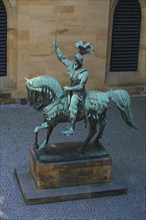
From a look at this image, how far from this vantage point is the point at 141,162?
47.4ft

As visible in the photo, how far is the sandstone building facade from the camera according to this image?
17.0 m

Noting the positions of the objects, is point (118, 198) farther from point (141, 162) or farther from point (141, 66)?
point (141, 66)

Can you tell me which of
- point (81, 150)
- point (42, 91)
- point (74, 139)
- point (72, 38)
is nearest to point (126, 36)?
point (72, 38)

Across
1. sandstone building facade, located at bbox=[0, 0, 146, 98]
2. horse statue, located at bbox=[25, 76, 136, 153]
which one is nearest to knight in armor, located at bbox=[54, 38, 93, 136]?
horse statue, located at bbox=[25, 76, 136, 153]

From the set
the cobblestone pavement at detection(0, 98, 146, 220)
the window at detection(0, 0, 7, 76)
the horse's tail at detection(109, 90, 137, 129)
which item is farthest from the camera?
the window at detection(0, 0, 7, 76)

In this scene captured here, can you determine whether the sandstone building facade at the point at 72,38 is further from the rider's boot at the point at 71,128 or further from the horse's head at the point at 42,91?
the rider's boot at the point at 71,128

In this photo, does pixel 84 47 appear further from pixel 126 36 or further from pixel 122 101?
pixel 126 36

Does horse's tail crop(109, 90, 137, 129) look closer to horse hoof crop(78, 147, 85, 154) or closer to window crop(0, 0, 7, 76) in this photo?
horse hoof crop(78, 147, 85, 154)

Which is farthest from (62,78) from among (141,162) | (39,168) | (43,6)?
(39,168)

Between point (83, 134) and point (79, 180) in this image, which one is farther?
point (83, 134)

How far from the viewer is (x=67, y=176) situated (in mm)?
12766

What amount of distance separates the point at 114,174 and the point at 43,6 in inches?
225

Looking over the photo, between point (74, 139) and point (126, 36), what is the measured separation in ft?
14.7

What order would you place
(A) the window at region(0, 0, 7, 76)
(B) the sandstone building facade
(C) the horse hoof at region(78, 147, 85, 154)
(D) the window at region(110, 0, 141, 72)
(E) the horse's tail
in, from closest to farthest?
(E) the horse's tail, (C) the horse hoof at region(78, 147, 85, 154), (B) the sandstone building facade, (A) the window at region(0, 0, 7, 76), (D) the window at region(110, 0, 141, 72)
